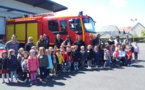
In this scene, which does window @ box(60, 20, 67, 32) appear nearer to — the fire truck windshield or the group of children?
the fire truck windshield

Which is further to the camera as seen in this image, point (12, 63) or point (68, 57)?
point (68, 57)

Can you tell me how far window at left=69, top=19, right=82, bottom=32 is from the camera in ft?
32.3

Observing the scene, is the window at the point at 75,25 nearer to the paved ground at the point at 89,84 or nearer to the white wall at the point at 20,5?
the paved ground at the point at 89,84

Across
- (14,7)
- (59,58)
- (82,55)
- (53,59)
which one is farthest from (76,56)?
(14,7)

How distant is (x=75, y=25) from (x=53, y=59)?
321 centimetres

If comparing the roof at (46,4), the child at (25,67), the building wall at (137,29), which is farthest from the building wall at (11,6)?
the building wall at (137,29)

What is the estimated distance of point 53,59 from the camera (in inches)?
299

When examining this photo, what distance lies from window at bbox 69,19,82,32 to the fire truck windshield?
15.0 inches

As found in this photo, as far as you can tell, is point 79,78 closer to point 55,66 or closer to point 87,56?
point 55,66

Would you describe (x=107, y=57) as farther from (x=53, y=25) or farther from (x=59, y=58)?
(x=53, y=25)

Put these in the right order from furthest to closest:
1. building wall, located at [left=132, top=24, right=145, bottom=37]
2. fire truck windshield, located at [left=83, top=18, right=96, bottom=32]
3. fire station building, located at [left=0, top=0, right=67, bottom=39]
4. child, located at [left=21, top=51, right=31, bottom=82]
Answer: building wall, located at [left=132, top=24, right=145, bottom=37]
fire station building, located at [left=0, top=0, right=67, bottom=39]
fire truck windshield, located at [left=83, top=18, right=96, bottom=32]
child, located at [left=21, top=51, right=31, bottom=82]

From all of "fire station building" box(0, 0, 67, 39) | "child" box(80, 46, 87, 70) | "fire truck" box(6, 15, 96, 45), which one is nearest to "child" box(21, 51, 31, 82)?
"child" box(80, 46, 87, 70)

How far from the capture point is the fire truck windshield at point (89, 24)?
9977 mm

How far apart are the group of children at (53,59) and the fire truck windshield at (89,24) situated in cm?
123
